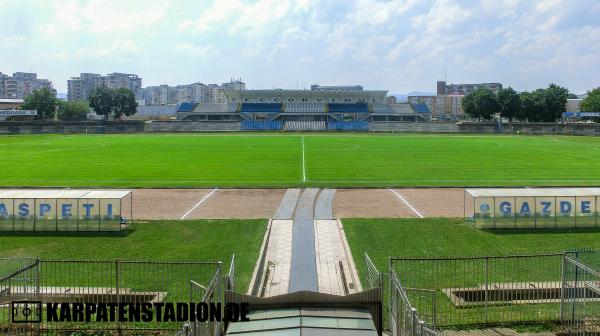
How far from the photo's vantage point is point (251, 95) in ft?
579

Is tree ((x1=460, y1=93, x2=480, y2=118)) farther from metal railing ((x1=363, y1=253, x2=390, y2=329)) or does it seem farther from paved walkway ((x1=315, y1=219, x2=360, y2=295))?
metal railing ((x1=363, y1=253, x2=390, y2=329))

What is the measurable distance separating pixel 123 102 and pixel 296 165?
4502 inches

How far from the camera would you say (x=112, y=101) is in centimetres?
15788

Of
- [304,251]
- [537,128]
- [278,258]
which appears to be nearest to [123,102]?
[537,128]

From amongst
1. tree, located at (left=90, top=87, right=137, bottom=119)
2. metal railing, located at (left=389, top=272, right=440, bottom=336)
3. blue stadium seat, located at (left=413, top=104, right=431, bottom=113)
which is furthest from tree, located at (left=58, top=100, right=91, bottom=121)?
metal railing, located at (left=389, top=272, right=440, bottom=336)

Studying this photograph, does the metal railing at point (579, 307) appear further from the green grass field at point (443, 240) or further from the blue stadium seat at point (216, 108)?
the blue stadium seat at point (216, 108)

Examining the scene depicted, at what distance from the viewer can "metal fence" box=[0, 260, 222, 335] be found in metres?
15.0

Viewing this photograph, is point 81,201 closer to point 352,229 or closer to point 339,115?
point 352,229

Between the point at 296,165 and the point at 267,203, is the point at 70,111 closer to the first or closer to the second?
the point at 296,165

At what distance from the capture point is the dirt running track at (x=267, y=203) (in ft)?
105

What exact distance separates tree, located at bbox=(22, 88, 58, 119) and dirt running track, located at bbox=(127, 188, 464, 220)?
12409 cm

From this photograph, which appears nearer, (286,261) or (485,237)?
(286,261)

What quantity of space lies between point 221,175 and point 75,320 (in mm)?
34054

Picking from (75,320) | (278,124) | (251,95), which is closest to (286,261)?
(75,320)
